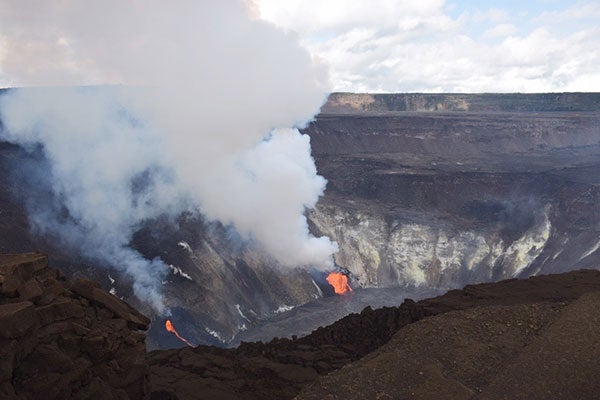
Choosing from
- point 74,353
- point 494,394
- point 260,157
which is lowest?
point 494,394

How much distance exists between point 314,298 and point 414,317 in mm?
17132

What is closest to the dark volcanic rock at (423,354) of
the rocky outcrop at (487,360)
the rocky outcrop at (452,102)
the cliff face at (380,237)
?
the rocky outcrop at (487,360)

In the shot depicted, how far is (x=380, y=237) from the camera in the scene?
39.5 meters

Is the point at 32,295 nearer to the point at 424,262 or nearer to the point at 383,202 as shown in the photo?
the point at 424,262

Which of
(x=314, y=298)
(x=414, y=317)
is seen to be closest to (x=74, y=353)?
(x=414, y=317)

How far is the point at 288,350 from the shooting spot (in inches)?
564

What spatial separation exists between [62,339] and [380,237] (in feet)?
106

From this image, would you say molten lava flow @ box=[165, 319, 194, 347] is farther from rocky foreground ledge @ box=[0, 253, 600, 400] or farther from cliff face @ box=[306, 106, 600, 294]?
cliff face @ box=[306, 106, 600, 294]

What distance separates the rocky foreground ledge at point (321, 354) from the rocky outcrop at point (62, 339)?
20 millimetres

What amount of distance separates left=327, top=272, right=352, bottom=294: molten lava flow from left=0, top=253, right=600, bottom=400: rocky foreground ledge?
700 inches

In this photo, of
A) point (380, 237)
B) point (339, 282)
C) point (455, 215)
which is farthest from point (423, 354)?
point (455, 215)

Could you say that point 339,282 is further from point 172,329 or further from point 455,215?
point 455,215

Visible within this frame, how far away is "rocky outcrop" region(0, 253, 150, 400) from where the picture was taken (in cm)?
816

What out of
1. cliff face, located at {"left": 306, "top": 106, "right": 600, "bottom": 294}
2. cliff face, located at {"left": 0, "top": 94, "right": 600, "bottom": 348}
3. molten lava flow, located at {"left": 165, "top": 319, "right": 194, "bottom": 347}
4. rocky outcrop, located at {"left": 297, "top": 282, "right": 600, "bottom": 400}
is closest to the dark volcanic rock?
rocky outcrop, located at {"left": 297, "top": 282, "right": 600, "bottom": 400}
